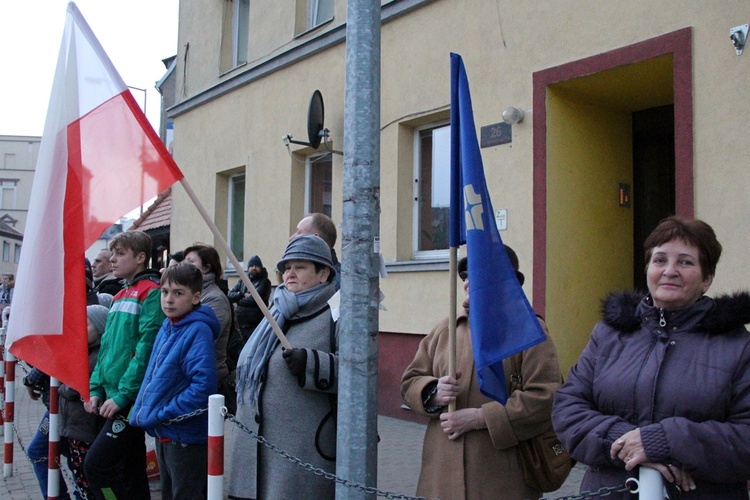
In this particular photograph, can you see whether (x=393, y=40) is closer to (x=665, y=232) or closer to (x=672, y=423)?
(x=665, y=232)

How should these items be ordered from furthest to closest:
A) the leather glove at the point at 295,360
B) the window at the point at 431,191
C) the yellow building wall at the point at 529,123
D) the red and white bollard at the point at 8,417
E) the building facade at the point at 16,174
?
the building facade at the point at 16,174, the window at the point at 431,191, the red and white bollard at the point at 8,417, the yellow building wall at the point at 529,123, the leather glove at the point at 295,360

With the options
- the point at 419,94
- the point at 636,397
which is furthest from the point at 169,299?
the point at 419,94

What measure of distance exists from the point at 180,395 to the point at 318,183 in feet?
Result: 21.3

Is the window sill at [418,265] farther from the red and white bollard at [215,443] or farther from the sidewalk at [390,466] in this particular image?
the red and white bollard at [215,443]

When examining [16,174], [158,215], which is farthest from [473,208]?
[16,174]

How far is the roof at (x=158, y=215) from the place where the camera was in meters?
16.3

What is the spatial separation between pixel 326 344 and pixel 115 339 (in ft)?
5.05

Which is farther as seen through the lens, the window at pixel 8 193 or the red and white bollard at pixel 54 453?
the window at pixel 8 193

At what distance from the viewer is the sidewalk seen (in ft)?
19.5

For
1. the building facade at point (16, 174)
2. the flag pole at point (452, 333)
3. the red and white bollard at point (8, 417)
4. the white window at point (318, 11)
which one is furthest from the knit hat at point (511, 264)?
the building facade at point (16, 174)

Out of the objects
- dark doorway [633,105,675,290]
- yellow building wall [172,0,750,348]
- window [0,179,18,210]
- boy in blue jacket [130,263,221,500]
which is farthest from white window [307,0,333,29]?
window [0,179,18,210]

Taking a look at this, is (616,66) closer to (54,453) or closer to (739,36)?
(739,36)

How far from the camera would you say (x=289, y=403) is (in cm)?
353

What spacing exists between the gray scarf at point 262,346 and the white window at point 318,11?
715 cm
